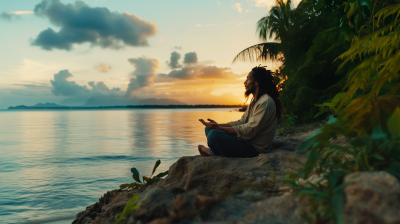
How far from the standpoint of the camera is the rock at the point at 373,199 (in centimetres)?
97

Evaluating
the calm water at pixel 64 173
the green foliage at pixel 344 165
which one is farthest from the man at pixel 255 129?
the calm water at pixel 64 173

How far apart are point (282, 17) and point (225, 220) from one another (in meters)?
18.7

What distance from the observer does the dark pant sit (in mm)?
3379

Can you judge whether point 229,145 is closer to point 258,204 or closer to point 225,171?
point 225,171

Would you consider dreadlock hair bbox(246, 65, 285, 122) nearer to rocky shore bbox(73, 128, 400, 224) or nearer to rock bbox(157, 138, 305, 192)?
rock bbox(157, 138, 305, 192)

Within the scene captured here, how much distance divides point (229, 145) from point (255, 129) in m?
0.39

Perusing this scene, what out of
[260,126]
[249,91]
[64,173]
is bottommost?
[64,173]

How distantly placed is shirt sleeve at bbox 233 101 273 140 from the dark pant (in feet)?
0.32

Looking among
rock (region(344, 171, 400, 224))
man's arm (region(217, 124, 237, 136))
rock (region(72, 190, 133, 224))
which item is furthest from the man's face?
rock (region(344, 171, 400, 224))

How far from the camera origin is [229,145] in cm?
338

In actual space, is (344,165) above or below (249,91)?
below

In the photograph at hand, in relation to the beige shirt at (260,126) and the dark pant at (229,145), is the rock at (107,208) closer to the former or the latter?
the dark pant at (229,145)

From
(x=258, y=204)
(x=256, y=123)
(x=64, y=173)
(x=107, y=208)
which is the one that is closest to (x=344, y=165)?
(x=258, y=204)

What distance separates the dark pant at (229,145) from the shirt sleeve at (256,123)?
0.32 ft
